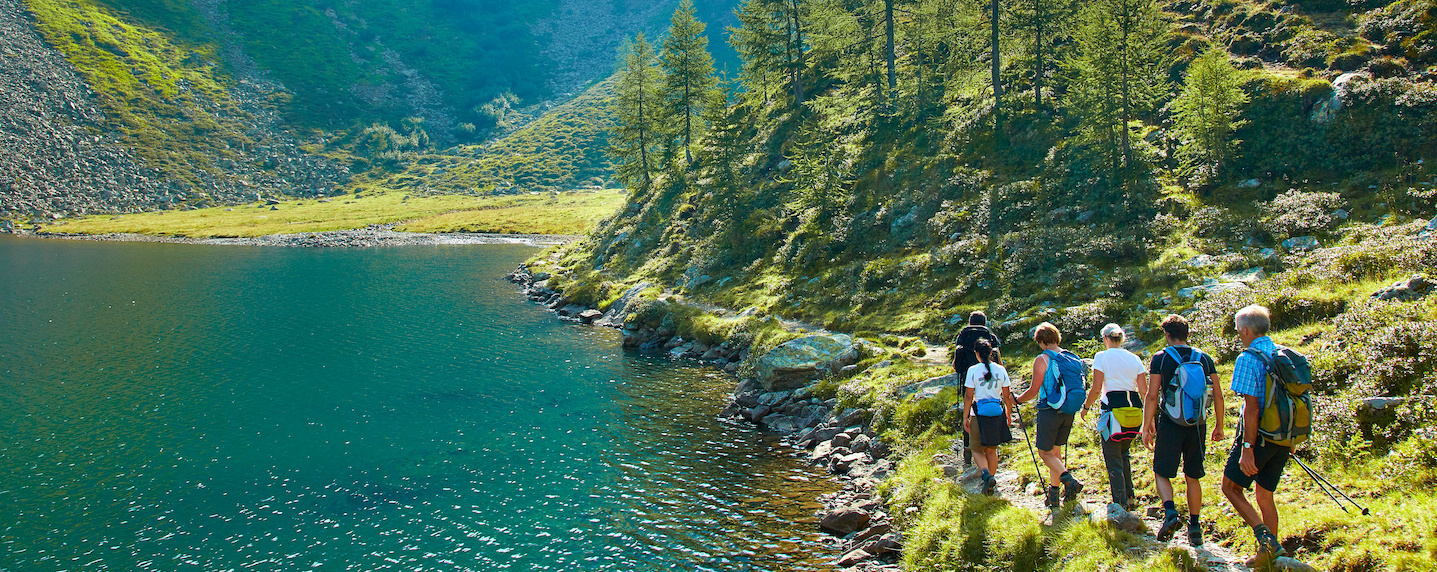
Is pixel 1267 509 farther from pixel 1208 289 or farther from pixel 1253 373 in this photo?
pixel 1208 289

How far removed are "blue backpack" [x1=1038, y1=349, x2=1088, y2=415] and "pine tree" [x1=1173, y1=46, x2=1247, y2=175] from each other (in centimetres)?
2765

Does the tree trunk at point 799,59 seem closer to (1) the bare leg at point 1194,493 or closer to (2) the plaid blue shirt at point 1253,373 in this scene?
(1) the bare leg at point 1194,493

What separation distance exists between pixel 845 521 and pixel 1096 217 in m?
24.4

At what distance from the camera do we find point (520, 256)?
106250mm

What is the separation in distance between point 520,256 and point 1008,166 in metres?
78.5

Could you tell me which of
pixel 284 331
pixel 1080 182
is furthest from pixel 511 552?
pixel 284 331

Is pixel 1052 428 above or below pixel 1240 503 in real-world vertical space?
above

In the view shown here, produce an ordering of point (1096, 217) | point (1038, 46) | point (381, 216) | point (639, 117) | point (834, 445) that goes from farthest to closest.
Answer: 1. point (381, 216)
2. point (639, 117)
3. point (1038, 46)
4. point (1096, 217)
5. point (834, 445)

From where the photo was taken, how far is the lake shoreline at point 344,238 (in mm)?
124062

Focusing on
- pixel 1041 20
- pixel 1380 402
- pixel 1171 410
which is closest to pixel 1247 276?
pixel 1380 402

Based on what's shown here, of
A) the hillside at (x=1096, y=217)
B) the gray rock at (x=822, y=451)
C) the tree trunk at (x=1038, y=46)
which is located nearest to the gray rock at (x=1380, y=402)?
the hillside at (x=1096, y=217)

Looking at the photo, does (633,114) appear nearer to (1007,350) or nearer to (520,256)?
(520,256)

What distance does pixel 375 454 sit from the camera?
27.3m

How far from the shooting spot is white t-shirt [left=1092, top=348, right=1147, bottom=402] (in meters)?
12.5
